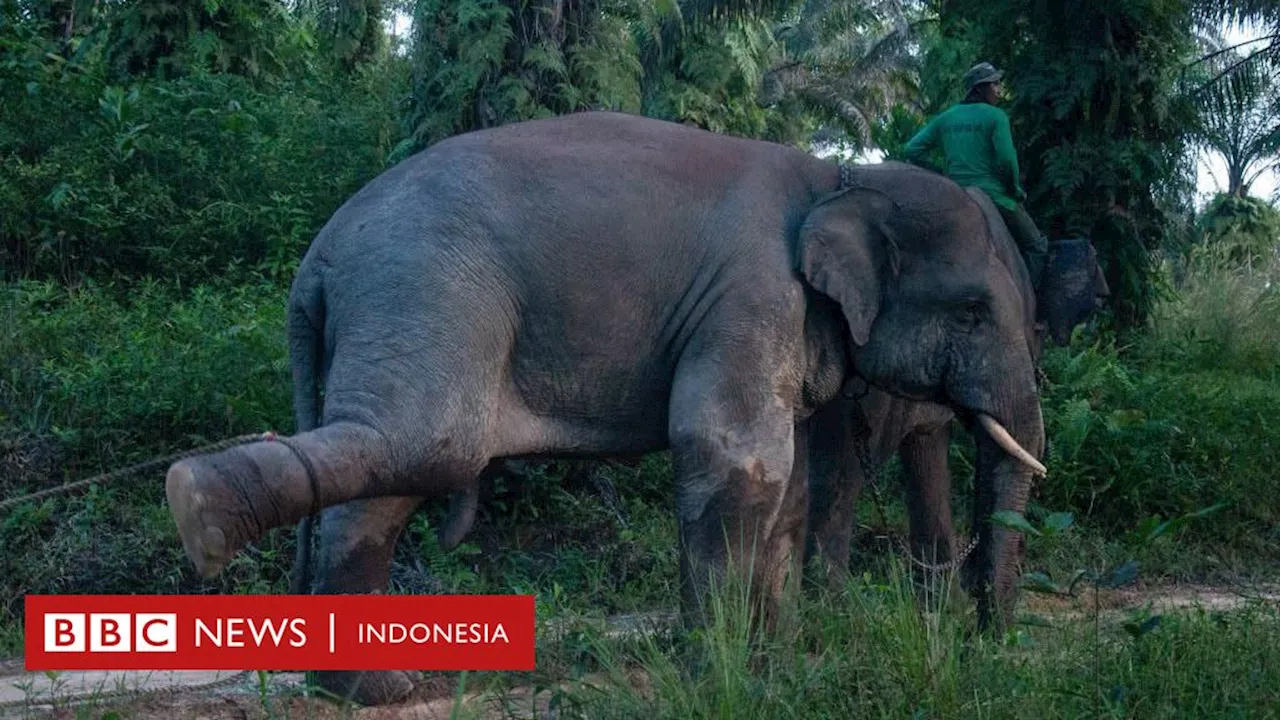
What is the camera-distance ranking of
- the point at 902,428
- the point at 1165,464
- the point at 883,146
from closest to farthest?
the point at 902,428 → the point at 1165,464 → the point at 883,146

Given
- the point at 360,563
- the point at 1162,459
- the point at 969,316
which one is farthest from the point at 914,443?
the point at 360,563

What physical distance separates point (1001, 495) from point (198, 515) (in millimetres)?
3104

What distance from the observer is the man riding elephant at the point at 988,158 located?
288 inches

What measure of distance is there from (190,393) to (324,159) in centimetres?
368

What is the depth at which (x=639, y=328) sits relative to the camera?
19.2ft

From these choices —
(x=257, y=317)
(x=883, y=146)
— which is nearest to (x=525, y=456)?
(x=257, y=317)

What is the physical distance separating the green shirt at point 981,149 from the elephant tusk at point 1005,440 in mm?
1548

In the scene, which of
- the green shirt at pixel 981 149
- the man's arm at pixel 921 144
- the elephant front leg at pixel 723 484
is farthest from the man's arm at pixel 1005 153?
the elephant front leg at pixel 723 484

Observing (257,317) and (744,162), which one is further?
(257,317)

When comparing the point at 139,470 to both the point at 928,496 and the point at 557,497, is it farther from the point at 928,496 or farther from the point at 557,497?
the point at 928,496

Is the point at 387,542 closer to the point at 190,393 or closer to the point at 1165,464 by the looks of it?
the point at 190,393

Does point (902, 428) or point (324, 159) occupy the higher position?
point (324, 159)

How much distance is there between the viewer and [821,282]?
589cm

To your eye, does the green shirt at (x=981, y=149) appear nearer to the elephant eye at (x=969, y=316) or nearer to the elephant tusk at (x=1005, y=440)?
the elephant eye at (x=969, y=316)
